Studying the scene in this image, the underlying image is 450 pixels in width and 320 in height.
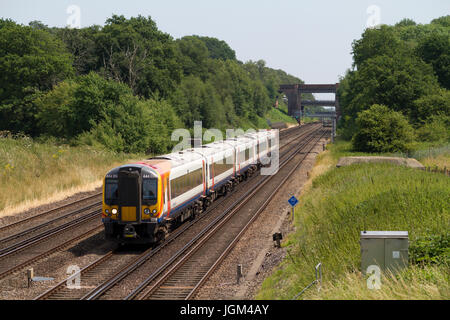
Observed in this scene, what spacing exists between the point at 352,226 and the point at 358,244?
4.55 ft

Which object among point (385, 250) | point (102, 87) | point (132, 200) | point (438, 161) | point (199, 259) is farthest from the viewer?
point (102, 87)

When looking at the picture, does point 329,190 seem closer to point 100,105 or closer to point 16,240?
point 16,240

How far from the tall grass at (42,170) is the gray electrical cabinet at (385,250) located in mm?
19565

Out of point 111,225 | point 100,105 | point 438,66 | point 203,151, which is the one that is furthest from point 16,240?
point 438,66

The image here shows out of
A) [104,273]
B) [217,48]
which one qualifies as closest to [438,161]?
Answer: [104,273]

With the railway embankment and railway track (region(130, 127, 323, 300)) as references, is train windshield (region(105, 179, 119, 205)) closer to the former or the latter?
railway track (region(130, 127, 323, 300))

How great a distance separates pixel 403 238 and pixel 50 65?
5337 centimetres

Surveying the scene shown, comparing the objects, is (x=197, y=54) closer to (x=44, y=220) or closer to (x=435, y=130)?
(x=435, y=130)

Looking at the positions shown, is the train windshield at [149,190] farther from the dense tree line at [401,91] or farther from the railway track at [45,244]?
the dense tree line at [401,91]

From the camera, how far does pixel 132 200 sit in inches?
709

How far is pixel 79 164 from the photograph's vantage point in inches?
1421

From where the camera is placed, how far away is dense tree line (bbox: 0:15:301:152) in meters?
48.3

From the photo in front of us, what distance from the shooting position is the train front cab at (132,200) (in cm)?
1798

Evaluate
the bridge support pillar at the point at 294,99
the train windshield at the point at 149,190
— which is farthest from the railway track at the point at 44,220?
the bridge support pillar at the point at 294,99
